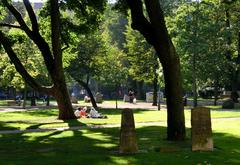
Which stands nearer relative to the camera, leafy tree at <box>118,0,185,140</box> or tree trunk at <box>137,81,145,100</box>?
leafy tree at <box>118,0,185,140</box>

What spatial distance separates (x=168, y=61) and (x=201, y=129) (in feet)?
10.8

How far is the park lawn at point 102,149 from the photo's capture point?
12.7 meters

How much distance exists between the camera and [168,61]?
1666 centimetres

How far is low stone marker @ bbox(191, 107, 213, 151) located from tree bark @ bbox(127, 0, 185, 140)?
244cm

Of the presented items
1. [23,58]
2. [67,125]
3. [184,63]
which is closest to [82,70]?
[23,58]

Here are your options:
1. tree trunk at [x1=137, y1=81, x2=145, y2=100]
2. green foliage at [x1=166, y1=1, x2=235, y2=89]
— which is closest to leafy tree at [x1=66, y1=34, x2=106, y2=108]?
green foliage at [x1=166, y1=1, x2=235, y2=89]

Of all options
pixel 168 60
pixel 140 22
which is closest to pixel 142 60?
pixel 140 22

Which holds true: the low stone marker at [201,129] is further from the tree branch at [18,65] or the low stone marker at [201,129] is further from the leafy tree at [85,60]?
the leafy tree at [85,60]

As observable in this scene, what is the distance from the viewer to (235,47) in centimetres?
4716

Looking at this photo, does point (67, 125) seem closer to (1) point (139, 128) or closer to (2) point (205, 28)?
(1) point (139, 128)

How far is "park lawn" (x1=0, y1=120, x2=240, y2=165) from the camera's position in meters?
12.7

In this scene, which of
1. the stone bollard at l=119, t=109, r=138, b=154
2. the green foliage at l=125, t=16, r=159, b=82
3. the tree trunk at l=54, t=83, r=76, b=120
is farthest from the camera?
the green foliage at l=125, t=16, r=159, b=82

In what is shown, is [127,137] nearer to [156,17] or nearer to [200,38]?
[156,17]

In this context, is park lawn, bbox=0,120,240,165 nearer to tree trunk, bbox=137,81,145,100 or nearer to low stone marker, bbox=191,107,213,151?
low stone marker, bbox=191,107,213,151
